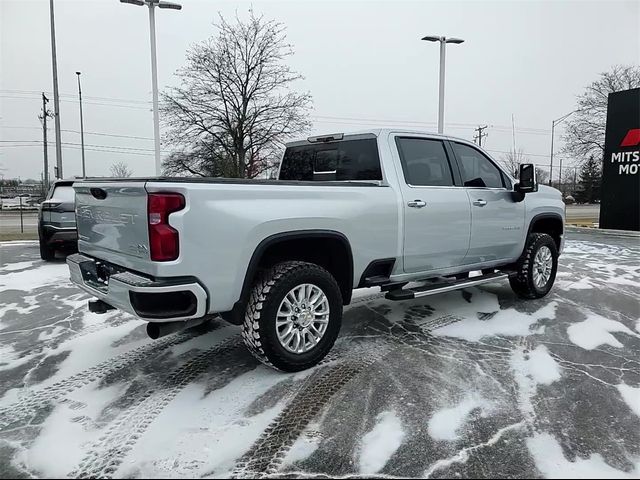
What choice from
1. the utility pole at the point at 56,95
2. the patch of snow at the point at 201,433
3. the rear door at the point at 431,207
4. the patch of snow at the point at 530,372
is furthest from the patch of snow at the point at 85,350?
the utility pole at the point at 56,95

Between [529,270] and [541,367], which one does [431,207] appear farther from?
[529,270]

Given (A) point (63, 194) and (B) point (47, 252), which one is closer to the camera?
(A) point (63, 194)

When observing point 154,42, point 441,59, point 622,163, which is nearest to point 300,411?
point 154,42

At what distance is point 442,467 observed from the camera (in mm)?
2535

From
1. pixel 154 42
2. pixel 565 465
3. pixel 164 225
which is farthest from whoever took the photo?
pixel 154 42

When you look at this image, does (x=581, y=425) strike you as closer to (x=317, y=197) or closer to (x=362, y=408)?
(x=362, y=408)

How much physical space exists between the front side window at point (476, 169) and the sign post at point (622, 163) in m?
11.8

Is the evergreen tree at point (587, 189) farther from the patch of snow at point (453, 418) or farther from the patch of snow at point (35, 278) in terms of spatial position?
the patch of snow at point (453, 418)

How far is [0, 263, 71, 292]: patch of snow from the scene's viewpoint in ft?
23.0

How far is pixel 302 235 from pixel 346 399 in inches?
47.9

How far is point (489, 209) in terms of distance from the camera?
17.0ft

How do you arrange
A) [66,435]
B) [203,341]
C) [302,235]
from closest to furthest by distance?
[66,435], [302,235], [203,341]

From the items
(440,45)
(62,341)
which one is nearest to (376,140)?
(62,341)

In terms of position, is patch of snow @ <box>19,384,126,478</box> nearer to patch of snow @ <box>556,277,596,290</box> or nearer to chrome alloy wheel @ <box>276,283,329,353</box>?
chrome alloy wheel @ <box>276,283,329,353</box>
